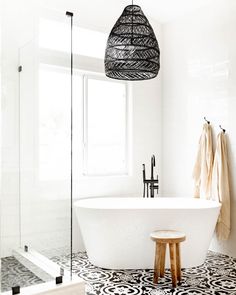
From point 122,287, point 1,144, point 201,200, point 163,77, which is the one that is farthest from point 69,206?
point 163,77

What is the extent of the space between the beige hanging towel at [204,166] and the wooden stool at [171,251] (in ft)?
3.79

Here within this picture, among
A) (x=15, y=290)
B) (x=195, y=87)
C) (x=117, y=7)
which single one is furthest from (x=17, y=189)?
(x=117, y=7)

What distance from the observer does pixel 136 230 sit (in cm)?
387

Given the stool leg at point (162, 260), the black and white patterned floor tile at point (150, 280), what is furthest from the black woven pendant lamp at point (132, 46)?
the black and white patterned floor tile at point (150, 280)

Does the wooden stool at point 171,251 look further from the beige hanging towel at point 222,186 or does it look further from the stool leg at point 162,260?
the beige hanging towel at point 222,186

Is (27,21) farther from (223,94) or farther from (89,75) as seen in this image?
(223,94)

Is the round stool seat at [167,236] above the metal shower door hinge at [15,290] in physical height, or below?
above

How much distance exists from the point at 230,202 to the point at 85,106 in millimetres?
2252

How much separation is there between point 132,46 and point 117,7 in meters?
1.80

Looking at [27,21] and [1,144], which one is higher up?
[27,21]

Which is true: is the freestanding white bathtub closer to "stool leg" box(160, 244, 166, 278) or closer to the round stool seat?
the round stool seat

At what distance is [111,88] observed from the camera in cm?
516

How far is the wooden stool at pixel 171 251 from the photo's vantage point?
3.46 metres

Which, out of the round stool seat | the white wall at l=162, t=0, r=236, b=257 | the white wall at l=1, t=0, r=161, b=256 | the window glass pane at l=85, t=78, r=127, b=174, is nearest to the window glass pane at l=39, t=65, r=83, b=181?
the white wall at l=1, t=0, r=161, b=256
